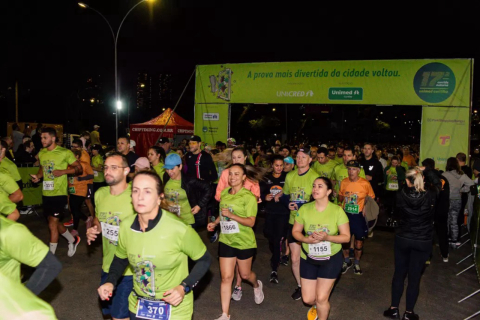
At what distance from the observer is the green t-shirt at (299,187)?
630 cm

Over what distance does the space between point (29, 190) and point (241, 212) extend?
9.19m

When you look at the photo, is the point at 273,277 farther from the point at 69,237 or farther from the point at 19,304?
the point at 19,304

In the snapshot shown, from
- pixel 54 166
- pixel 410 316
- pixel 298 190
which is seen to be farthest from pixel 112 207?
pixel 410 316

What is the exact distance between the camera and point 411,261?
214 inches

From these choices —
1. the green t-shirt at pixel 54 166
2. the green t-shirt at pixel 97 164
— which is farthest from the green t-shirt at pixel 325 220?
the green t-shirt at pixel 97 164

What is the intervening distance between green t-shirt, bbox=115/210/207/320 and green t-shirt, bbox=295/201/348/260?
1.91 metres

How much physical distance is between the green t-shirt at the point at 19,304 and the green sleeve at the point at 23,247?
93 centimetres

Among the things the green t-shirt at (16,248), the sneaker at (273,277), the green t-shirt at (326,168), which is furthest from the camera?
the green t-shirt at (326,168)

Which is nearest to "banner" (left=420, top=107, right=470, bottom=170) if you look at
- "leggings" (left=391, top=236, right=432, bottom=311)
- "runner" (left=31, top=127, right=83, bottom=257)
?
"leggings" (left=391, top=236, right=432, bottom=311)

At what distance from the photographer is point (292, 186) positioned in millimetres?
6434

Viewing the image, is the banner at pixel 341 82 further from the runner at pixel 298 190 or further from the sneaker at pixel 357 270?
the runner at pixel 298 190

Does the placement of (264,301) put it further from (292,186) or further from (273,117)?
(273,117)

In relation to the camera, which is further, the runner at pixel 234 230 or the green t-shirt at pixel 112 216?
the runner at pixel 234 230

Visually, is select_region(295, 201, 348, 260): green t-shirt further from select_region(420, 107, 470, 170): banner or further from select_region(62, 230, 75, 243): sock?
select_region(420, 107, 470, 170): banner
